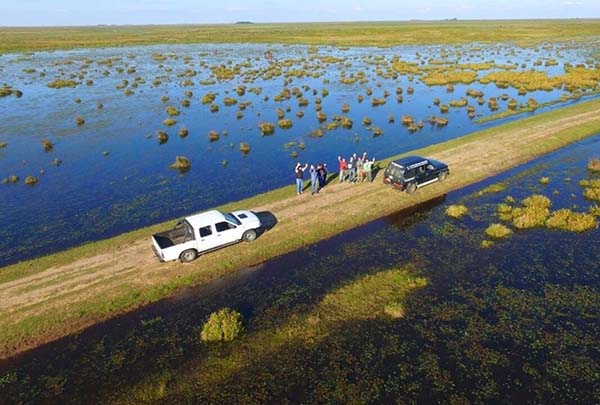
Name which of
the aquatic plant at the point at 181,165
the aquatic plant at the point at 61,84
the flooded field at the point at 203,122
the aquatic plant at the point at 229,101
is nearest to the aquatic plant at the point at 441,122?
the flooded field at the point at 203,122

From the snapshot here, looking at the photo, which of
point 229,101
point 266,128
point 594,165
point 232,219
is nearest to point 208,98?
point 229,101

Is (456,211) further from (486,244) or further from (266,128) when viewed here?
(266,128)

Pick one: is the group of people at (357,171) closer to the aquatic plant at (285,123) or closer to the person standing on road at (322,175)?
the person standing on road at (322,175)

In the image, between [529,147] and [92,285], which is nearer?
[92,285]

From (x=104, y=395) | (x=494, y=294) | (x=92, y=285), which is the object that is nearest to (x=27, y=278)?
(x=92, y=285)

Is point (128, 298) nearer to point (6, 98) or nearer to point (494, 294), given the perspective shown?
point (494, 294)
